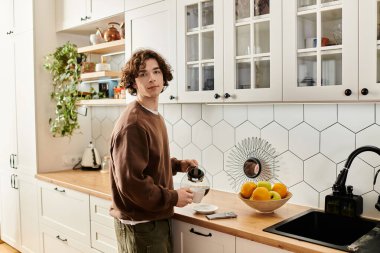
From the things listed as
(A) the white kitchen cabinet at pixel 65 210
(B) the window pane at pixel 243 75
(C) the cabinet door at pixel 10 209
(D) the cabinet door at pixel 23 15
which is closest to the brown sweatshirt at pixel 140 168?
(B) the window pane at pixel 243 75

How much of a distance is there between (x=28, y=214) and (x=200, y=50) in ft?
7.70

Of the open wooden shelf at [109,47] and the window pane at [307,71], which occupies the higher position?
the open wooden shelf at [109,47]

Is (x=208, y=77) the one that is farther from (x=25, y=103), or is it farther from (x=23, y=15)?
(x=23, y=15)

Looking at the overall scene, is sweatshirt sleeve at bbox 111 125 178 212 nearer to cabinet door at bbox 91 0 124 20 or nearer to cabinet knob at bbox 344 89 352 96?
cabinet knob at bbox 344 89 352 96

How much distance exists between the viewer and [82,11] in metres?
3.27

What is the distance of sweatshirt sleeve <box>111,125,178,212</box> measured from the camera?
5.85ft

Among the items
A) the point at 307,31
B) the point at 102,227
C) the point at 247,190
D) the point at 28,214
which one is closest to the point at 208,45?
the point at 307,31

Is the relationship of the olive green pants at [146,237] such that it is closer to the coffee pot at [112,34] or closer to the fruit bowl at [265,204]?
the fruit bowl at [265,204]

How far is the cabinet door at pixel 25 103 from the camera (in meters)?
3.51

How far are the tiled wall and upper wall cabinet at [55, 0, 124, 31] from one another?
2.76ft

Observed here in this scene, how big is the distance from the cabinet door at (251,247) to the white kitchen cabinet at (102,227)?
104cm

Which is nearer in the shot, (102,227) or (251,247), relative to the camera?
(251,247)

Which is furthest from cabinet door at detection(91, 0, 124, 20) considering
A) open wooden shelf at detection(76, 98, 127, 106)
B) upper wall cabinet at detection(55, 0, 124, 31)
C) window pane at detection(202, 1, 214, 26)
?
window pane at detection(202, 1, 214, 26)

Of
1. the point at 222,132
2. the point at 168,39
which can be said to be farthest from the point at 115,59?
the point at 222,132
